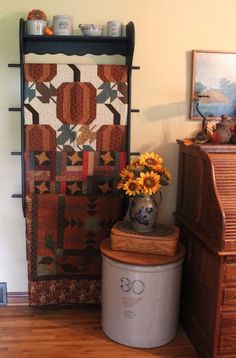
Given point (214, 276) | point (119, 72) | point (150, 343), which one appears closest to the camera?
point (214, 276)

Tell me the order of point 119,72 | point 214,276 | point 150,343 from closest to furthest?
1. point 214,276
2. point 150,343
3. point 119,72

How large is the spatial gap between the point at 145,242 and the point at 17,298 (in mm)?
1070

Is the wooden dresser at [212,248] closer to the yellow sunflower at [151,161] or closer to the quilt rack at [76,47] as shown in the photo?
the yellow sunflower at [151,161]

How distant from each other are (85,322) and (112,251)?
593 mm

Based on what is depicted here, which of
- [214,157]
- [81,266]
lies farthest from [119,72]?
[81,266]

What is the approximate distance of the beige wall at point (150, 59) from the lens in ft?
7.73

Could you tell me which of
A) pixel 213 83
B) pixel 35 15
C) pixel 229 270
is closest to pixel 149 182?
pixel 229 270

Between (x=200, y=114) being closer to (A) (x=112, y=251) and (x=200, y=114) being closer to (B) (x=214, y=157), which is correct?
(B) (x=214, y=157)

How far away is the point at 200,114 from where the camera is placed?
96.0 inches

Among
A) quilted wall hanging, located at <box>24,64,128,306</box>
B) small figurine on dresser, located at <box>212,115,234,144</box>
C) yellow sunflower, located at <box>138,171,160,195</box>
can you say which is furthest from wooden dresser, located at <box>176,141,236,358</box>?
quilted wall hanging, located at <box>24,64,128,306</box>

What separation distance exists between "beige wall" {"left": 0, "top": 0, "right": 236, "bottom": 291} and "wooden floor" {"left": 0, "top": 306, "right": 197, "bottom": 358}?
486 millimetres

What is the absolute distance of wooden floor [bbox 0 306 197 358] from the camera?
215 cm

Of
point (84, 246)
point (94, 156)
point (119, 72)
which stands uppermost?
point (119, 72)

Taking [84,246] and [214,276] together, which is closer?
[214,276]
